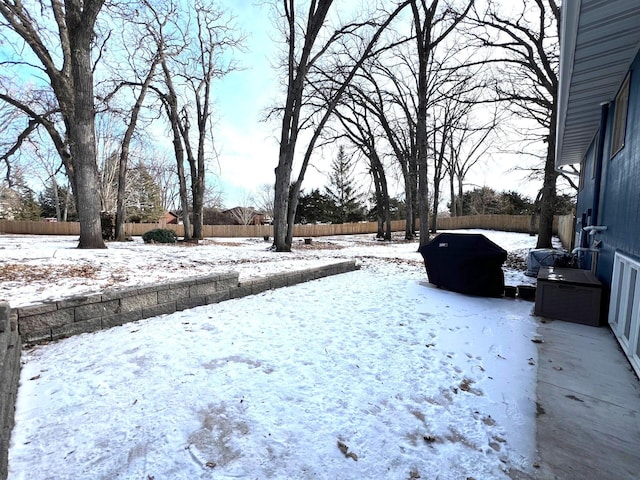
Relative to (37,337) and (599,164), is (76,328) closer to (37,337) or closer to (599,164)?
(37,337)

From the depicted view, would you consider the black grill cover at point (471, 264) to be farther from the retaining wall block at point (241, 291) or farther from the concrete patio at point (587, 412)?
the retaining wall block at point (241, 291)

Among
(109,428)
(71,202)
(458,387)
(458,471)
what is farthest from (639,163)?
(71,202)

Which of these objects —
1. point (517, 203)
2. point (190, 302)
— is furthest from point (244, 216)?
point (190, 302)

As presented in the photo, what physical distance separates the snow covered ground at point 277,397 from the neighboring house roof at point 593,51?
3253 mm

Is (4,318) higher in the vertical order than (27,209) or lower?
lower

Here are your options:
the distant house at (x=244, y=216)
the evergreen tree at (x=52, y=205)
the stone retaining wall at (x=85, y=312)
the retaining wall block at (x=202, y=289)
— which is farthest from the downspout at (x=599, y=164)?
the evergreen tree at (x=52, y=205)

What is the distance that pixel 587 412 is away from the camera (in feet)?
6.91

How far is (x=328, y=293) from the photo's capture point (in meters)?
5.13

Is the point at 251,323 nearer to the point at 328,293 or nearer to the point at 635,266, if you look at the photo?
the point at 328,293

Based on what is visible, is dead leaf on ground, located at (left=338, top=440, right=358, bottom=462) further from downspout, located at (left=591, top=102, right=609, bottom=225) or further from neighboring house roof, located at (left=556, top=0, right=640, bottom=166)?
downspout, located at (left=591, top=102, right=609, bottom=225)

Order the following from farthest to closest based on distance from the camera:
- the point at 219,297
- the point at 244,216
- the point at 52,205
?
the point at 52,205 → the point at 244,216 → the point at 219,297

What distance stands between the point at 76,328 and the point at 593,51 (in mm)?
6345

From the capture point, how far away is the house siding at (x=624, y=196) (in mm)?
3041

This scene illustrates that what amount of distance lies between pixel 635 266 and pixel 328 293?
3.60m
